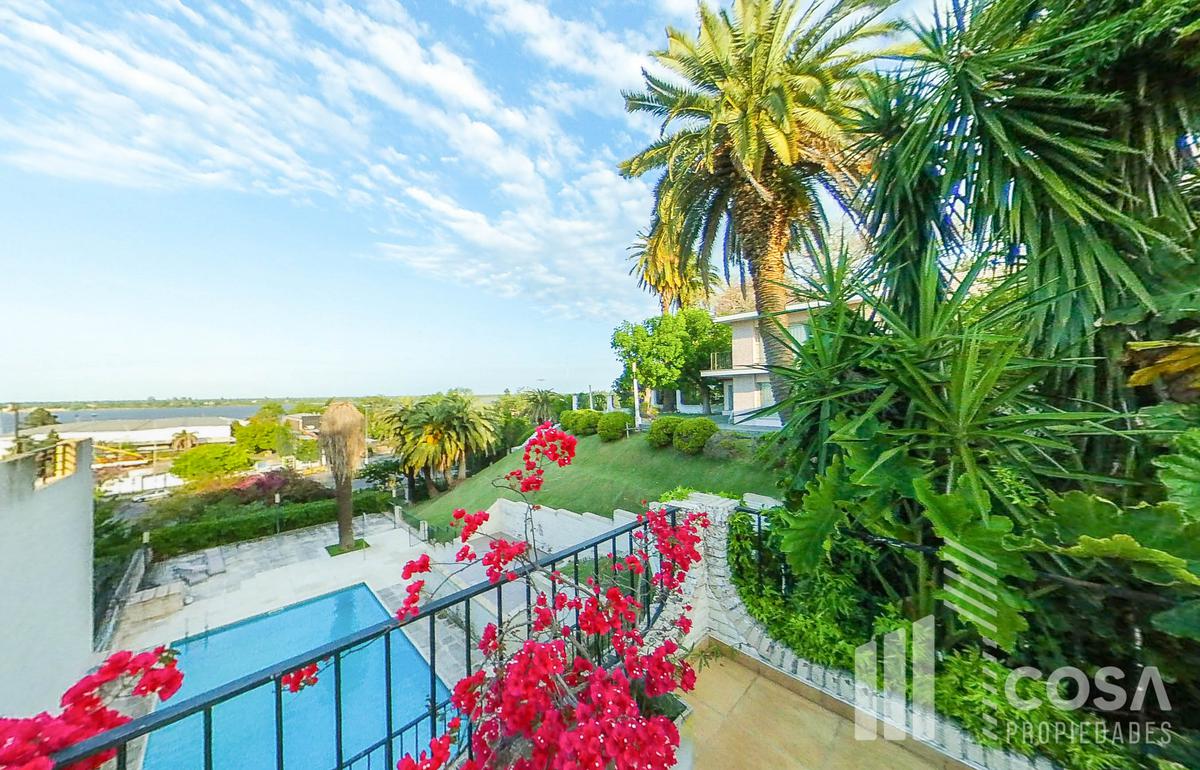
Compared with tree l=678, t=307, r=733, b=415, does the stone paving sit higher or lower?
lower

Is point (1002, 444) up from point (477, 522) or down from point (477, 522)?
up

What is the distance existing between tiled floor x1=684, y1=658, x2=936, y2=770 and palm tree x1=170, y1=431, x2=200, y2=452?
32626 millimetres

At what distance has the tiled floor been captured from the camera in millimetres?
2076

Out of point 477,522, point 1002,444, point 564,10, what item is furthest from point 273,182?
point 1002,444

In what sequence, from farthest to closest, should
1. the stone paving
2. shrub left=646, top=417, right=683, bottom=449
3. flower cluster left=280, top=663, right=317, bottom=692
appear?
shrub left=646, top=417, right=683, bottom=449 → the stone paving → flower cluster left=280, top=663, right=317, bottom=692

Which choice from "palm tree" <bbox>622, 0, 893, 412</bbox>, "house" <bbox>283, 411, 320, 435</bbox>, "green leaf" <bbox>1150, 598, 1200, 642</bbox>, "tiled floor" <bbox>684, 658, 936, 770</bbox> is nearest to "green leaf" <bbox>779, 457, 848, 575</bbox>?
"tiled floor" <bbox>684, 658, 936, 770</bbox>

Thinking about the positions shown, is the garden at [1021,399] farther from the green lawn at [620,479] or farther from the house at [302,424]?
the house at [302,424]

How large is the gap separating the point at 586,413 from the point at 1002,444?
572 inches

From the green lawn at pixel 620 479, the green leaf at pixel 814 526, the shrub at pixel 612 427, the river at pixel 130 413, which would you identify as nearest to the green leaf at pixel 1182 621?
the green leaf at pixel 814 526

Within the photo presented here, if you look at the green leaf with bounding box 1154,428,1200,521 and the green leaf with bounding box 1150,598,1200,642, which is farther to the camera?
the green leaf with bounding box 1154,428,1200,521

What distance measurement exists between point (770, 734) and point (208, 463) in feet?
81.4

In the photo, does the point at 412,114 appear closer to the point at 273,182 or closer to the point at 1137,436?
the point at 273,182

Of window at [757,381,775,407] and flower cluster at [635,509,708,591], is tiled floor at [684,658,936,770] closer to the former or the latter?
flower cluster at [635,509,708,591]

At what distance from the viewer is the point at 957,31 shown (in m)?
2.82
